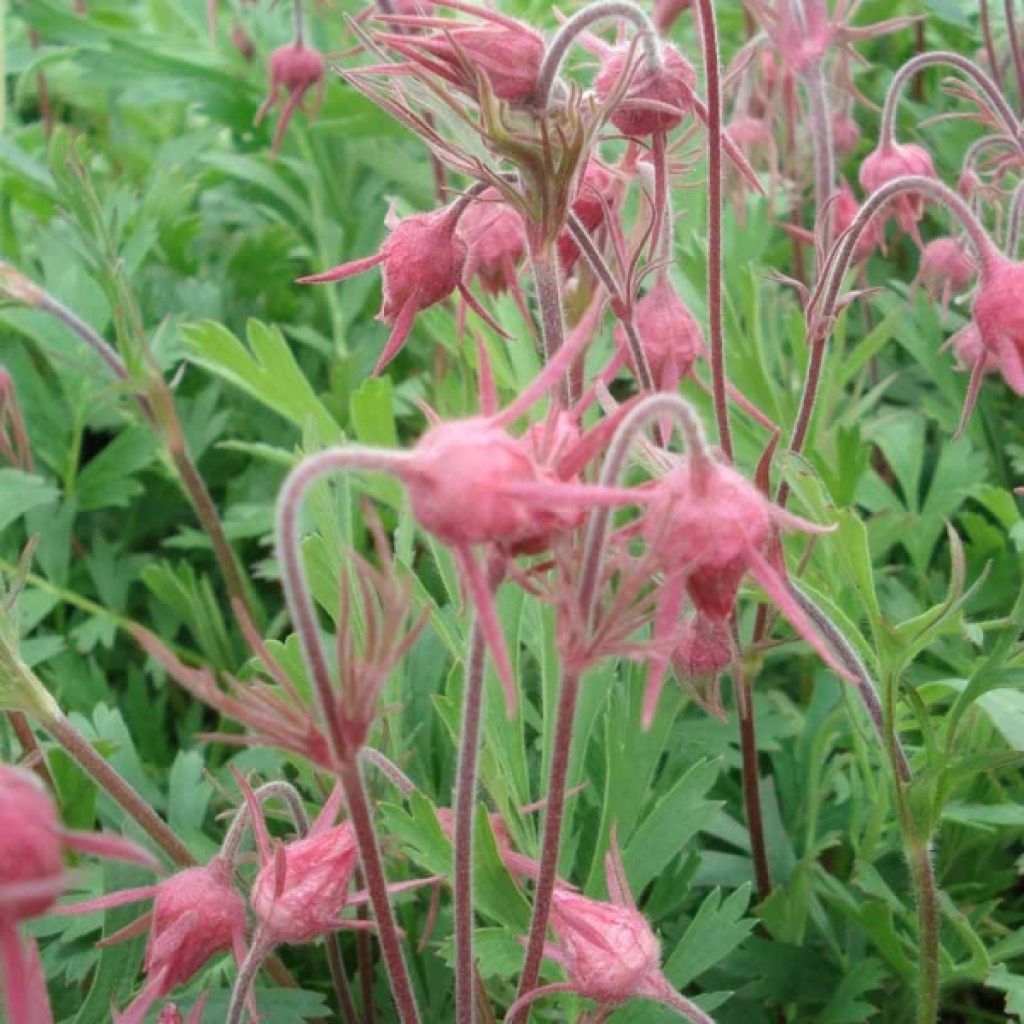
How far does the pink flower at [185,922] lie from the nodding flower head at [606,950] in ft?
0.86

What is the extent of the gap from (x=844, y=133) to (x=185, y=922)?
1702mm

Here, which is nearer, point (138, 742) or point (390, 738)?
point (390, 738)

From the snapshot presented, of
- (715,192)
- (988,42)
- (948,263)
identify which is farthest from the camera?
(988,42)

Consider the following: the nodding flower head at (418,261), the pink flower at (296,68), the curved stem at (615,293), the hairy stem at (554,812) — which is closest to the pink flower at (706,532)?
the hairy stem at (554,812)

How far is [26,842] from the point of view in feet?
2.40

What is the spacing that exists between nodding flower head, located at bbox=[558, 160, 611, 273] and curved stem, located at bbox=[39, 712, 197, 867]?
641 mm

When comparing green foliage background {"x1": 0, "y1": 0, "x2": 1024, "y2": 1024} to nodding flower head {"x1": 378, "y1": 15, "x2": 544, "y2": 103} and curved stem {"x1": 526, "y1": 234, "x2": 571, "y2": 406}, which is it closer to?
curved stem {"x1": 526, "y1": 234, "x2": 571, "y2": 406}

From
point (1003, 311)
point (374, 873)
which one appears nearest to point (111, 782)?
point (374, 873)

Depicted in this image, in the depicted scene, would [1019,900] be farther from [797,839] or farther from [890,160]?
[890,160]

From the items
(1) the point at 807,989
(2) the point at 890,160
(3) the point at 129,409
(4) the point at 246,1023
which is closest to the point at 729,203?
(2) the point at 890,160

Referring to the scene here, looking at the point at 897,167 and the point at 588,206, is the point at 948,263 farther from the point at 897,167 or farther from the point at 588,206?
the point at 588,206

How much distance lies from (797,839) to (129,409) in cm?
122

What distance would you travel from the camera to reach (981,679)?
117 cm

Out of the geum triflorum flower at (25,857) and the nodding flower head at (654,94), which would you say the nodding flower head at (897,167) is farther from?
the geum triflorum flower at (25,857)
